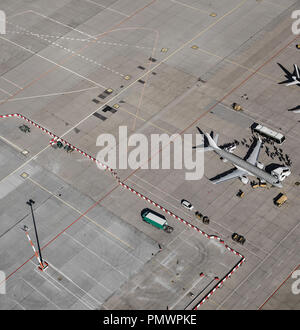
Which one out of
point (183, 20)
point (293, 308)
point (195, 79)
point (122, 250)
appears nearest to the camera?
point (293, 308)

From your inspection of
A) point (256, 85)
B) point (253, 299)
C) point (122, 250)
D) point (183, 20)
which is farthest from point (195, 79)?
point (253, 299)

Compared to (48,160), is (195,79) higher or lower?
higher

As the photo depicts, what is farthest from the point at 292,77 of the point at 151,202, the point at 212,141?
the point at 151,202

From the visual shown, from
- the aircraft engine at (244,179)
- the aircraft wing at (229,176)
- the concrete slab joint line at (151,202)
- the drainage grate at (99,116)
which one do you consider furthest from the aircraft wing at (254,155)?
the drainage grate at (99,116)

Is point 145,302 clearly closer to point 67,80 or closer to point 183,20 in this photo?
point 67,80

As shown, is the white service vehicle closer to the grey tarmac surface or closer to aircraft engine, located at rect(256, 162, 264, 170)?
the grey tarmac surface

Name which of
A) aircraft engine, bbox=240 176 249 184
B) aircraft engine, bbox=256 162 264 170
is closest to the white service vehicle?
aircraft engine, bbox=240 176 249 184

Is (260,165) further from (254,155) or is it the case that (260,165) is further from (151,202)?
(151,202)
